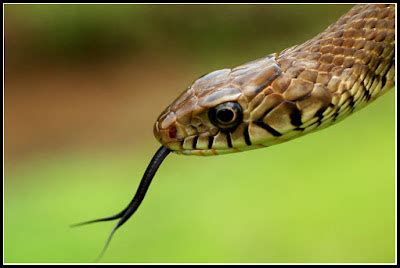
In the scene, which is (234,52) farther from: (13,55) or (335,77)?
(335,77)

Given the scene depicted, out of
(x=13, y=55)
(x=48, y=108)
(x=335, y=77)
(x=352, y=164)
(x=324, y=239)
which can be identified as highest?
(x=13, y=55)

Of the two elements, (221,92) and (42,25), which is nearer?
(221,92)

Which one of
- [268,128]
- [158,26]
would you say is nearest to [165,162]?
[158,26]

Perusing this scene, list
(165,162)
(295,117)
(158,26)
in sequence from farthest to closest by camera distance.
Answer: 1. (158,26)
2. (165,162)
3. (295,117)

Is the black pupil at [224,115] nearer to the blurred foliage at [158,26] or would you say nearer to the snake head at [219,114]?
the snake head at [219,114]

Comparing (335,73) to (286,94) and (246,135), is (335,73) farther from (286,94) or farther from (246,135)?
(246,135)

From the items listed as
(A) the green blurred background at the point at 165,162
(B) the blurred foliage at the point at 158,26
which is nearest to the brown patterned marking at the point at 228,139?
(A) the green blurred background at the point at 165,162

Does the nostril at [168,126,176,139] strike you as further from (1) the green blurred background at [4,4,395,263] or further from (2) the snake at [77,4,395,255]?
(1) the green blurred background at [4,4,395,263]

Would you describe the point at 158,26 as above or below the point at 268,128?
above

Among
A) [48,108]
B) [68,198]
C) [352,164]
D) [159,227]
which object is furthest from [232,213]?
[48,108]
